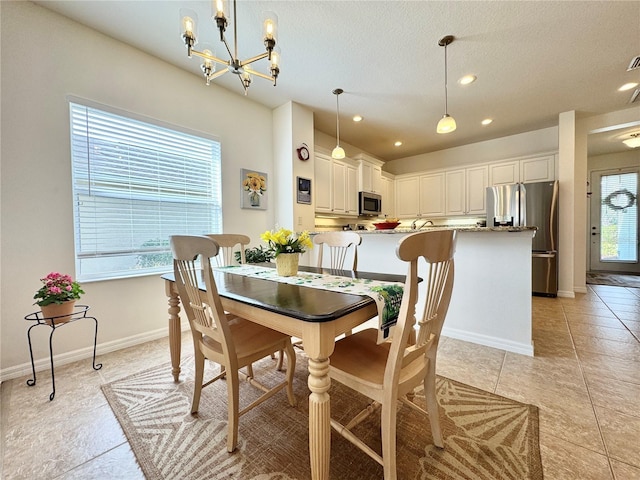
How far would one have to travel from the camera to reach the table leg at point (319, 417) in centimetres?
92

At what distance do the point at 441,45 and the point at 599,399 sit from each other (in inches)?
115

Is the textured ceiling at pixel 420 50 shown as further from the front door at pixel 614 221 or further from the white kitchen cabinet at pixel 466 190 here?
the front door at pixel 614 221

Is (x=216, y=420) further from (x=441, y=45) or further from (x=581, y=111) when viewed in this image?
(x=581, y=111)

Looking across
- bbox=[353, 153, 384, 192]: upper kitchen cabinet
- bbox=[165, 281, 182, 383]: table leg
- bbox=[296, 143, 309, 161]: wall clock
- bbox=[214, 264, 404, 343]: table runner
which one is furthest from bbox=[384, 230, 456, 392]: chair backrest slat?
bbox=[353, 153, 384, 192]: upper kitchen cabinet

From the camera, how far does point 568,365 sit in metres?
1.93

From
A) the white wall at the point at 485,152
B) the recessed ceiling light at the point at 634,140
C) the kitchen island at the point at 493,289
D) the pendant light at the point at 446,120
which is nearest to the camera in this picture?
the kitchen island at the point at 493,289

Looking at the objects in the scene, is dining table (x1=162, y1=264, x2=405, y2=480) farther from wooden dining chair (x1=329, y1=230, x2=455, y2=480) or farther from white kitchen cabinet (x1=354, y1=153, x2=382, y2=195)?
white kitchen cabinet (x1=354, y1=153, x2=382, y2=195)

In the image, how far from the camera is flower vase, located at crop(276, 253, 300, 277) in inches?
63.0

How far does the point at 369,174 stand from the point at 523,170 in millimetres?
2593

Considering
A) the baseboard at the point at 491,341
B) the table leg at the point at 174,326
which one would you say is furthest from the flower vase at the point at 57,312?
the baseboard at the point at 491,341

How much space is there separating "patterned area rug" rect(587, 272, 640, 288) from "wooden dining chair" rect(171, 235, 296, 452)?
20.9ft

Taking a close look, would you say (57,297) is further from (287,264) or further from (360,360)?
(360,360)

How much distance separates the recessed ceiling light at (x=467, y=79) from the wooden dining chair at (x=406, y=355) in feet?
8.93

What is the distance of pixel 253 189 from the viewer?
3297 millimetres
